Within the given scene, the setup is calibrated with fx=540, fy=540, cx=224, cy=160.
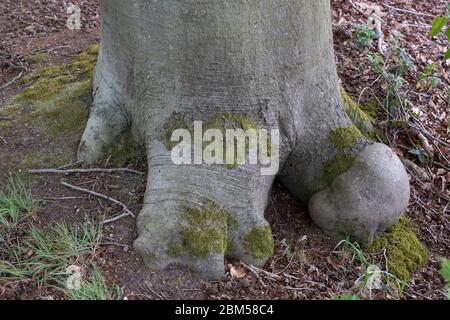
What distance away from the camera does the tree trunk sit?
2795 millimetres

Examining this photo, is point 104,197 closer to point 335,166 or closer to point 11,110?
point 11,110

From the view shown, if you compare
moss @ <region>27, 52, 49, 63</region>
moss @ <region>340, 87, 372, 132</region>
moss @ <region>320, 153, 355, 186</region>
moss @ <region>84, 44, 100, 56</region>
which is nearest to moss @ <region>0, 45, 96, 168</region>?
moss @ <region>84, 44, 100, 56</region>

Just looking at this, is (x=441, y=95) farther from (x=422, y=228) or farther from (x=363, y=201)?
(x=363, y=201)

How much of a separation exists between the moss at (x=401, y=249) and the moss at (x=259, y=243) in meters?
0.66

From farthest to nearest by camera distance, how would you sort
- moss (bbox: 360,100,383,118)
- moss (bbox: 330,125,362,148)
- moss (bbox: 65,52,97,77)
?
moss (bbox: 360,100,383,118), moss (bbox: 65,52,97,77), moss (bbox: 330,125,362,148)

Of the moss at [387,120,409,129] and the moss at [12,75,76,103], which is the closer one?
the moss at [12,75,76,103]

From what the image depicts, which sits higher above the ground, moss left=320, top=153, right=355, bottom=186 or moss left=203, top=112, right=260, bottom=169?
moss left=203, top=112, right=260, bottom=169

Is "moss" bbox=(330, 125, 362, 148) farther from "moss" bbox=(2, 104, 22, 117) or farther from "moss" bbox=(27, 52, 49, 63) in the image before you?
"moss" bbox=(27, 52, 49, 63)

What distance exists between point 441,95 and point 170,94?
308 cm

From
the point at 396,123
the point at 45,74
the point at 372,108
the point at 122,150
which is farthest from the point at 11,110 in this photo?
the point at 396,123

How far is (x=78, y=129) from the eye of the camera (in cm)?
352

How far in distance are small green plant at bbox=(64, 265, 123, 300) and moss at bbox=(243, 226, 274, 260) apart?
0.71 metres

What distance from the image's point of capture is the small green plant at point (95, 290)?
8.26 ft

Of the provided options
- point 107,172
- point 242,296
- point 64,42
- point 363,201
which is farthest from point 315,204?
point 64,42
